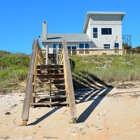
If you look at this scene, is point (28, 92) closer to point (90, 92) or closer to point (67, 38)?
point (90, 92)

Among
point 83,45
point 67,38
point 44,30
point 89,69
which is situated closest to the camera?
point 89,69

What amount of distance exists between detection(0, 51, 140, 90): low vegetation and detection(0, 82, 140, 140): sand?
11.7 ft

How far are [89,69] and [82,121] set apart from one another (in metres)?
11.7

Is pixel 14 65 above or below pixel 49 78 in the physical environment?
above

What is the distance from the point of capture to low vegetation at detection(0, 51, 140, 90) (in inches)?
448

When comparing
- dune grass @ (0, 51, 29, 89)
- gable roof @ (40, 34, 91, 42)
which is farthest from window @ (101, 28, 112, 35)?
dune grass @ (0, 51, 29, 89)

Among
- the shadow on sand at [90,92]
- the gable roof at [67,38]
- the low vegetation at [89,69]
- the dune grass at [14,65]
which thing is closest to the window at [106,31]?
the gable roof at [67,38]

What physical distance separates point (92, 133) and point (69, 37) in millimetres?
26417

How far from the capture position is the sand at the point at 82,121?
15.2 ft

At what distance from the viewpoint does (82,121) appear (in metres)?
5.46

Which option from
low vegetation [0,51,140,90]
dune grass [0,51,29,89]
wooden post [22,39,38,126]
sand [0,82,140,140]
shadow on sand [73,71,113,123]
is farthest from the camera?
dune grass [0,51,29,89]

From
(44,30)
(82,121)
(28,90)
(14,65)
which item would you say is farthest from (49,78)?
(44,30)

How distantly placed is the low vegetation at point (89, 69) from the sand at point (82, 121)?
11.7 feet

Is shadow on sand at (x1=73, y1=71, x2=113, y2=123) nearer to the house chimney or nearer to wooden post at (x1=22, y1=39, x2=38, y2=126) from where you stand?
wooden post at (x1=22, y1=39, x2=38, y2=126)
